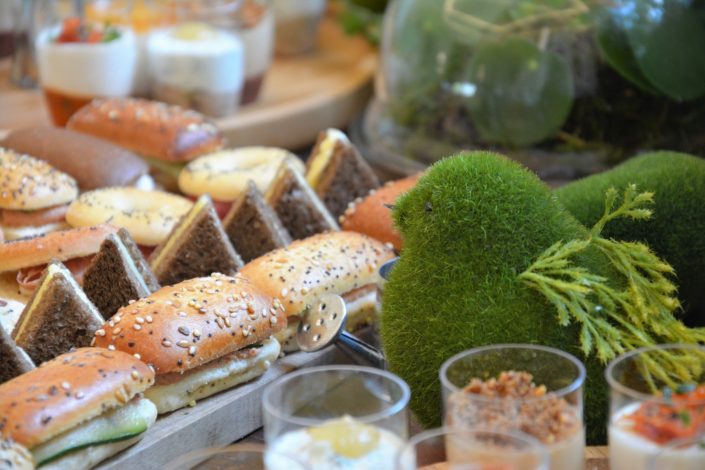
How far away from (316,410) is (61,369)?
412 mm

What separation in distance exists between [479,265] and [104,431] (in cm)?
53

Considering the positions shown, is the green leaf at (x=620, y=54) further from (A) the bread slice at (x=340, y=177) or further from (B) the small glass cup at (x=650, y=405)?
(B) the small glass cup at (x=650, y=405)

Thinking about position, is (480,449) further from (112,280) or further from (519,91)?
(519,91)

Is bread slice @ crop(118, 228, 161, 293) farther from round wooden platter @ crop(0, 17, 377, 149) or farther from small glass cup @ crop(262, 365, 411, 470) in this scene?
round wooden platter @ crop(0, 17, 377, 149)

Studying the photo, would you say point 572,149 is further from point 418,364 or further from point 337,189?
point 418,364

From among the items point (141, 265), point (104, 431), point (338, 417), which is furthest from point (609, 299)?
point (141, 265)

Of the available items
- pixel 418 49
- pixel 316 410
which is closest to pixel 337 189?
pixel 418 49

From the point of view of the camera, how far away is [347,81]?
3.54 m

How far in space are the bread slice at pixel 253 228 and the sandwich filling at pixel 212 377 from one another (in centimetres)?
35

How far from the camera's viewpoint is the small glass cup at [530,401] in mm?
1083

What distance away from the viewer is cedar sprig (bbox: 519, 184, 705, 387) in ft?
4.36

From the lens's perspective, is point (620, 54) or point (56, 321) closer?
point (56, 321)

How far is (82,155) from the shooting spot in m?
2.34

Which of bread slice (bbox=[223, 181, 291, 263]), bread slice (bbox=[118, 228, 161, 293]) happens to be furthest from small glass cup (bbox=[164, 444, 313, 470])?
bread slice (bbox=[223, 181, 291, 263])
